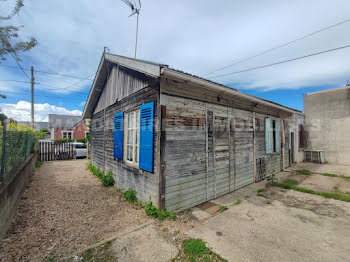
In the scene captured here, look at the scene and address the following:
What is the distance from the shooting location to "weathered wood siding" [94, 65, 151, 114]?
14.8ft

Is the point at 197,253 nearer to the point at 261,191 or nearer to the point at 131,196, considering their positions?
the point at 131,196

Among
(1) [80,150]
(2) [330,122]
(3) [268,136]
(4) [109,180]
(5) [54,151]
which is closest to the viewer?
(4) [109,180]

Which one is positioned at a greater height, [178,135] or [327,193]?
[178,135]

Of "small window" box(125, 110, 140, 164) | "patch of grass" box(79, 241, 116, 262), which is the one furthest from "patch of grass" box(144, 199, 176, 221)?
"small window" box(125, 110, 140, 164)

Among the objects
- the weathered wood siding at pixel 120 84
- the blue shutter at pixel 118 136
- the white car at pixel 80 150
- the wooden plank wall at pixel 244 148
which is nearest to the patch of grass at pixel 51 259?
the blue shutter at pixel 118 136

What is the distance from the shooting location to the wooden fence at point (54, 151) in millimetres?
11750

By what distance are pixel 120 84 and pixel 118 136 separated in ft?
6.31

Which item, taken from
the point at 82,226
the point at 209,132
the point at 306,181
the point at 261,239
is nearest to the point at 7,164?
the point at 82,226

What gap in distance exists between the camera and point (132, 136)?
486 centimetres

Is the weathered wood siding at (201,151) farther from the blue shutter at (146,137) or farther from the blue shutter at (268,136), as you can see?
the blue shutter at (268,136)

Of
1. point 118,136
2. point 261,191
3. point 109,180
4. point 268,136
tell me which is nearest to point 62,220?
point 109,180

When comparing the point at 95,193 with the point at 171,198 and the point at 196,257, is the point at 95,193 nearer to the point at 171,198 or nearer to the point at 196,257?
the point at 171,198

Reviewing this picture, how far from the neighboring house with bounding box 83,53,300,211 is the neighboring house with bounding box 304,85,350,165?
599cm

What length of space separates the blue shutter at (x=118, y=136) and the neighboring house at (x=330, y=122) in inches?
511
